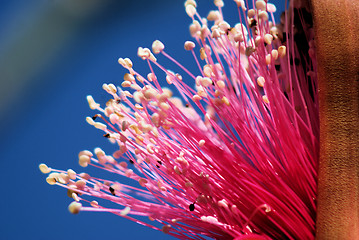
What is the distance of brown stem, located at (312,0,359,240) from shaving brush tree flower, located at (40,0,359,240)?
0.15ft

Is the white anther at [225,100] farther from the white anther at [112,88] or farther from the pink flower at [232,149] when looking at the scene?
the white anther at [112,88]

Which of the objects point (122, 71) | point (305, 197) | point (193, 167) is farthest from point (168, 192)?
point (122, 71)

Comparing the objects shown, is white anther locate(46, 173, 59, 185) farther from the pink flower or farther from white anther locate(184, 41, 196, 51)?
white anther locate(184, 41, 196, 51)

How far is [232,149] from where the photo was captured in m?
0.40

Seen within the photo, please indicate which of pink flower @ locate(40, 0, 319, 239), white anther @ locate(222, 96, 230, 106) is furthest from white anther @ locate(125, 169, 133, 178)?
white anther @ locate(222, 96, 230, 106)

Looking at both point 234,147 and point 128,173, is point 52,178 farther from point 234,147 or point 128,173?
point 234,147

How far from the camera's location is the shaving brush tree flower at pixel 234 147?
38 cm

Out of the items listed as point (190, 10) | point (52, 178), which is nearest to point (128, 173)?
point (52, 178)

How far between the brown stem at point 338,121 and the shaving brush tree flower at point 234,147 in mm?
47

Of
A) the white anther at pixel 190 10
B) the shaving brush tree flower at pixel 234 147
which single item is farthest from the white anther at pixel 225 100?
the white anther at pixel 190 10

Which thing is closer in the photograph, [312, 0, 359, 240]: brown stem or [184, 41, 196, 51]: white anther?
[312, 0, 359, 240]: brown stem

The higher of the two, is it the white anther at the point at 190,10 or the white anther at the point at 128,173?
the white anther at the point at 190,10

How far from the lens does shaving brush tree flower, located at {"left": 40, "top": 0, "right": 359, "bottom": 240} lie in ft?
1.25

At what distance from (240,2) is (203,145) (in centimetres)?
16
